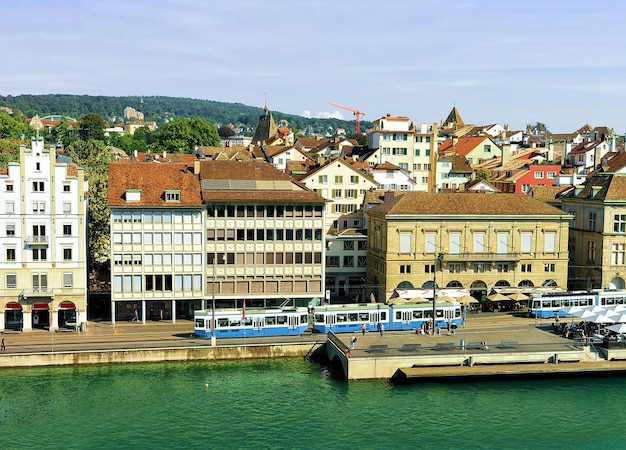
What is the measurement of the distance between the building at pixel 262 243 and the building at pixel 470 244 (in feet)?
28.7

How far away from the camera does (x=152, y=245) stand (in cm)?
7925

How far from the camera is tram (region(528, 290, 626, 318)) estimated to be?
83.8 m

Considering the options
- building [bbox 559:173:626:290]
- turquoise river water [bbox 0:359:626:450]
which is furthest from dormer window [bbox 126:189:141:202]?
building [bbox 559:173:626:290]

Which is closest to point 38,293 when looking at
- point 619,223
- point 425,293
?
point 425,293

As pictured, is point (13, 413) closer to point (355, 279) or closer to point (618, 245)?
point (355, 279)

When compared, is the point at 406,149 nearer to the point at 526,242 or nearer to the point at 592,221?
the point at 592,221

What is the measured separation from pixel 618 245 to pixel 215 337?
47.4m

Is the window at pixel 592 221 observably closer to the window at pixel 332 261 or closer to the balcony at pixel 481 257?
the balcony at pixel 481 257

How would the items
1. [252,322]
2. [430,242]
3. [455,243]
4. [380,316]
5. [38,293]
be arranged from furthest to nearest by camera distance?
1. [455,243]
2. [430,242]
3. [380,316]
4. [38,293]
5. [252,322]

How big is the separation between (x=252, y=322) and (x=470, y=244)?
88.0 feet

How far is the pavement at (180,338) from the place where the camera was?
70.7 metres

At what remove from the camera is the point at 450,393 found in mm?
64500

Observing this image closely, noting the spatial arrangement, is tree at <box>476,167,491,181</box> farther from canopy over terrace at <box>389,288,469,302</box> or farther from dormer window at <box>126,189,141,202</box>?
dormer window at <box>126,189,141,202</box>

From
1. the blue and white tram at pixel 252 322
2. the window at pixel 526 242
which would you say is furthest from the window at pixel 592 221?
the blue and white tram at pixel 252 322
